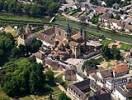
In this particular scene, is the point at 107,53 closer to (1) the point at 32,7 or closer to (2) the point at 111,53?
(2) the point at 111,53

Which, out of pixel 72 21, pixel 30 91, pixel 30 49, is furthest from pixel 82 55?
pixel 72 21

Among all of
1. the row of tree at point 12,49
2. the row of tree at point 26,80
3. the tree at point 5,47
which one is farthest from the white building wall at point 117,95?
the tree at point 5,47

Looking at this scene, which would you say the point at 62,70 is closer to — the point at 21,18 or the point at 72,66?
the point at 72,66

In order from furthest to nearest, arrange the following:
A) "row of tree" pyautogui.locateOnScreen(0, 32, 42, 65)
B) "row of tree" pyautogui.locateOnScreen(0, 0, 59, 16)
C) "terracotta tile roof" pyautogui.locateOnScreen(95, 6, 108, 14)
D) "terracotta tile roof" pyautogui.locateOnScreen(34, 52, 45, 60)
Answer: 1. "row of tree" pyautogui.locateOnScreen(0, 0, 59, 16)
2. "terracotta tile roof" pyautogui.locateOnScreen(95, 6, 108, 14)
3. "row of tree" pyautogui.locateOnScreen(0, 32, 42, 65)
4. "terracotta tile roof" pyautogui.locateOnScreen(34, 52, 45, 60)

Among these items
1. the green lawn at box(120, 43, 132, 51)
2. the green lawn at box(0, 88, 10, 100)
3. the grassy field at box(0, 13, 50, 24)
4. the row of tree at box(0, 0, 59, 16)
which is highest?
the row of tree at box(0, 0, 59, 16)

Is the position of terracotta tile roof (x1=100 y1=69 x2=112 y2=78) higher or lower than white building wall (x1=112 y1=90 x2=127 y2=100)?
higher

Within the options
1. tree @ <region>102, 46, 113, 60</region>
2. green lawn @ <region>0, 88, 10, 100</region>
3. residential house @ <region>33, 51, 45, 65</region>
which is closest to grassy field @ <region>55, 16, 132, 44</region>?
tree @ <region>102, 46, 113, 60</region>

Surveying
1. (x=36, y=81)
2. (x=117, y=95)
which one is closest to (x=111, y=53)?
(x=117, y=95)

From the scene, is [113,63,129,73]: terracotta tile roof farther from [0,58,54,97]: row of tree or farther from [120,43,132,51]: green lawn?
[120,43,132,51]: green lawn
